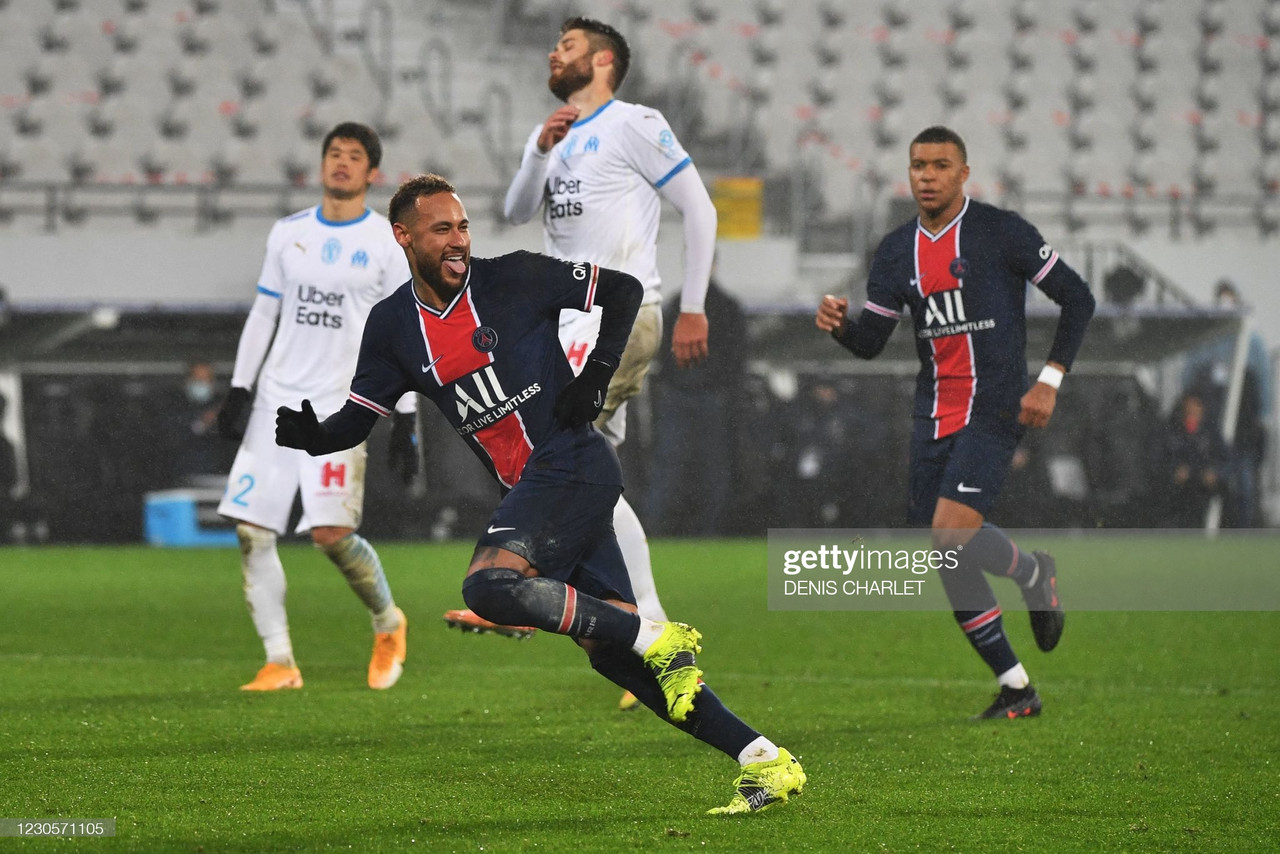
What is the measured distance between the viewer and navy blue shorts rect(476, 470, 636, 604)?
158 inches

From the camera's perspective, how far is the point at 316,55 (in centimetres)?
1820

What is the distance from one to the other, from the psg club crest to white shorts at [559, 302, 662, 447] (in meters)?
1.66

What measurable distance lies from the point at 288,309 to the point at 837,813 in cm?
362

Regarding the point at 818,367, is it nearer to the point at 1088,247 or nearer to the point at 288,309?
the point at 1088,247

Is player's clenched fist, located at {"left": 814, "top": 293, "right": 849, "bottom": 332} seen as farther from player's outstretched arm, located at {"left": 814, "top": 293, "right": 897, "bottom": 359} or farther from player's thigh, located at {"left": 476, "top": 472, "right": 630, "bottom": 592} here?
player's thigh, located at {"left": 476, "top": 472, "right": 630, "bottom": 592}

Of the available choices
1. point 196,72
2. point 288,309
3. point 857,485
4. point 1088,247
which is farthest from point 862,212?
point 288,309

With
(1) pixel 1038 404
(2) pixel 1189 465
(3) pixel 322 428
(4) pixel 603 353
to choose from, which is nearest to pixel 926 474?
(1) pixel 1038 404

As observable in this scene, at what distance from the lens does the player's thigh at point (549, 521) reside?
13.1 feet

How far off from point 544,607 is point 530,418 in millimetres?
586

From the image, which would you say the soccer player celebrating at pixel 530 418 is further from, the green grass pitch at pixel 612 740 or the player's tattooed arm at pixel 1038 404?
the player's tattooed arm at pixel 1038 404

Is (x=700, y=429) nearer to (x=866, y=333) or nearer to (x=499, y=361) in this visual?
(x=866, y=333)

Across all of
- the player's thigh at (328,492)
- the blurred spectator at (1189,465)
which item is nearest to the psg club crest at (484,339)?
the player's thigh at (328,492)
